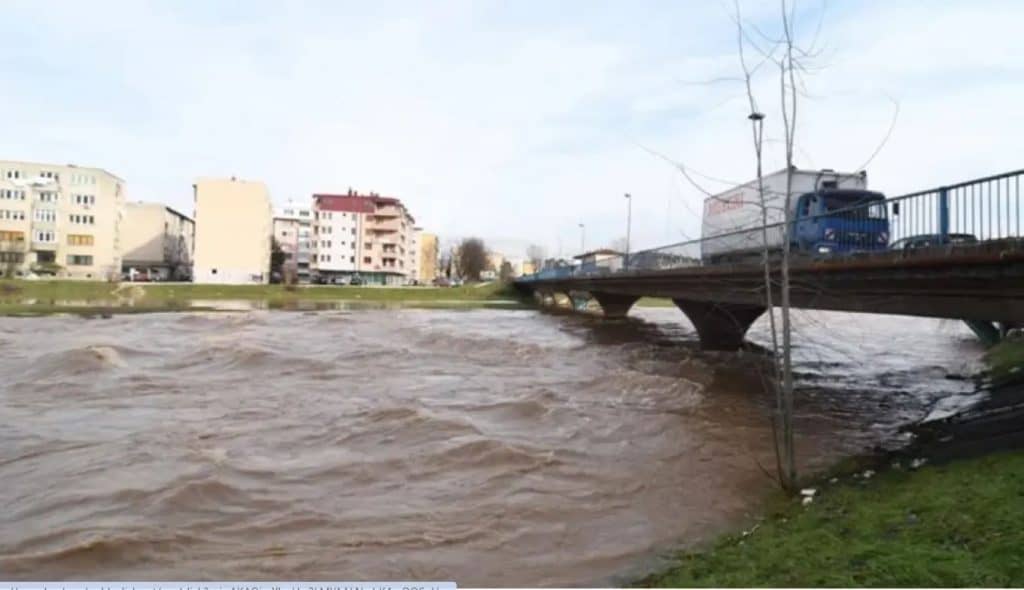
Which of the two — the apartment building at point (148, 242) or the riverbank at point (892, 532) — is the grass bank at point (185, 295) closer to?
the apartment building at point (148, 242)

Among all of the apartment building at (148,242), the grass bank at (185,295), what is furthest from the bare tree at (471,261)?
the apartment building at (148,242)

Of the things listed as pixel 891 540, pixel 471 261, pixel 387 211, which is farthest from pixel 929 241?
pixel 471 261

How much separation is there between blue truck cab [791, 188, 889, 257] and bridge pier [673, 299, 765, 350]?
7.86 metres

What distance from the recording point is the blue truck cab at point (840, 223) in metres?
15.7

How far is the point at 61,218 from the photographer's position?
85188mm

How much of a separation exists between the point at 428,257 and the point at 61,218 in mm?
76055

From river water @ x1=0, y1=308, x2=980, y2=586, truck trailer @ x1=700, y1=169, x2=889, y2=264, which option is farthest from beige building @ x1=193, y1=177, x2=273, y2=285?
truck trailer @ x1=700, y1=169, x2=889, y2=264

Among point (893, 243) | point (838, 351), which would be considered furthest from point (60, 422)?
point (838, 351)

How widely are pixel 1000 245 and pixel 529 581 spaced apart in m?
8.48

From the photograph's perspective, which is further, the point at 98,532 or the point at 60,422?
the point at 60,422

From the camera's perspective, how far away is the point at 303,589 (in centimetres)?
556

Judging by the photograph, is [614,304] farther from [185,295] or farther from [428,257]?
[428,257]

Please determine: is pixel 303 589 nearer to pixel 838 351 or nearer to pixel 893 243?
pixel 893 243

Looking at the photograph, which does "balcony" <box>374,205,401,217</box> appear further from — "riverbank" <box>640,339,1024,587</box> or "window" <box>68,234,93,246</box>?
"riverbank" <box>640,339,1024,587</box>
